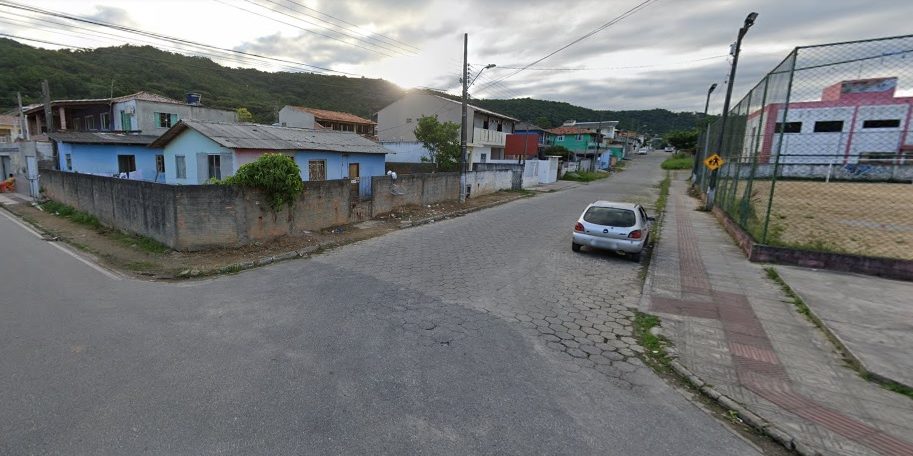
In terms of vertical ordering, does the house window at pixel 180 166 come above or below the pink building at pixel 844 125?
below

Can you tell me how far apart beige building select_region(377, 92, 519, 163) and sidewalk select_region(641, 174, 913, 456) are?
24941 mm

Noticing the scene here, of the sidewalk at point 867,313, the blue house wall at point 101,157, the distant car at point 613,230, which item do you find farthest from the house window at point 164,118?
the sidewalk at point 867,313

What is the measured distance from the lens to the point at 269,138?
54.2 feet

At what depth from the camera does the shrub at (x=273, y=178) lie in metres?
9.70

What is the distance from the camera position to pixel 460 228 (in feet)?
44.0

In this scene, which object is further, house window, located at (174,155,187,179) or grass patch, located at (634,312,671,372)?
house window, located at (174,155,187,179)

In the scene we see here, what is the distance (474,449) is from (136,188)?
11729 mm

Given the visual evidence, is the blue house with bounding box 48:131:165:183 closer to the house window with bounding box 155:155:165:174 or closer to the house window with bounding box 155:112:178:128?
the house window with bounding box 155:155:165:174

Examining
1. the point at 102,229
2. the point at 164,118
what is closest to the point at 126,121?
the point at 164,118

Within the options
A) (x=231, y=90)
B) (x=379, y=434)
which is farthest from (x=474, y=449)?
(x=231, y=90)

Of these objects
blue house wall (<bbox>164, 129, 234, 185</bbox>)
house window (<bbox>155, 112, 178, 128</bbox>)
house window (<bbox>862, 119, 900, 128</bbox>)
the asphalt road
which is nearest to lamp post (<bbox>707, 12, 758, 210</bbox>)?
house window (<bbox>862, 119, 900, 128</bbox>)

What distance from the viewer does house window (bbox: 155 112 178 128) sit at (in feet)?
92.1

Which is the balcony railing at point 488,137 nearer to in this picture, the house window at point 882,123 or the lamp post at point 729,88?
the lamp post at point 729,88

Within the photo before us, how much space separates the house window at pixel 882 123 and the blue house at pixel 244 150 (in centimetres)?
1519
